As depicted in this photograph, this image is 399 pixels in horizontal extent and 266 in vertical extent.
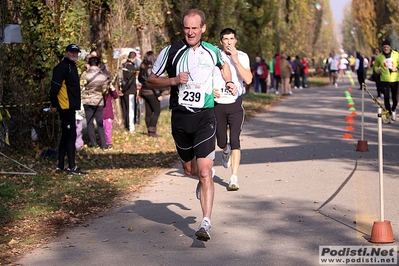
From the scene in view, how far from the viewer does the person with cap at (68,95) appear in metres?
12.6

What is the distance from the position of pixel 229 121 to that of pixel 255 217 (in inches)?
100

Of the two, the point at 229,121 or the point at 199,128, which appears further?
the point at 229,121

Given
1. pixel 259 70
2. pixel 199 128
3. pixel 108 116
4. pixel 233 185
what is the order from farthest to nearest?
pixel 259 70
pixel 108 116
pixel 233 185
pixel 199 128

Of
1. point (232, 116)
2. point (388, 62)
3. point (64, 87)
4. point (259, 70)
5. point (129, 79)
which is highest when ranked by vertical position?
point (64, 87)

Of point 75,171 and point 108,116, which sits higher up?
point 108,116

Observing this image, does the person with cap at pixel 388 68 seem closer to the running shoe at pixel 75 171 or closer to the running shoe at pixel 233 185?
the running shoe at pixel 75 171

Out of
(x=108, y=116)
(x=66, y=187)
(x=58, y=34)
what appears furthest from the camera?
(x=108, y=116)

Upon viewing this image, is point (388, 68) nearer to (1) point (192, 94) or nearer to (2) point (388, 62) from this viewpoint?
(2) point (388, 62)

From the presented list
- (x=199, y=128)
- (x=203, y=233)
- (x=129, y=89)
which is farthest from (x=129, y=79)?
(x=203, y=233)

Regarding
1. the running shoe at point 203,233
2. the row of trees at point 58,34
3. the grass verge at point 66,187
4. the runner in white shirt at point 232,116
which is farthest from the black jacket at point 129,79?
the running shoe at point 203,233

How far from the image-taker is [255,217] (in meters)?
8.96

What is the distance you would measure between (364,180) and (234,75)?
2.36m

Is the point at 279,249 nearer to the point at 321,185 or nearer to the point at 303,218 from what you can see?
the point at 303,218

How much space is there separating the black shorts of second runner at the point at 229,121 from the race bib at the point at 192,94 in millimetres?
3238
